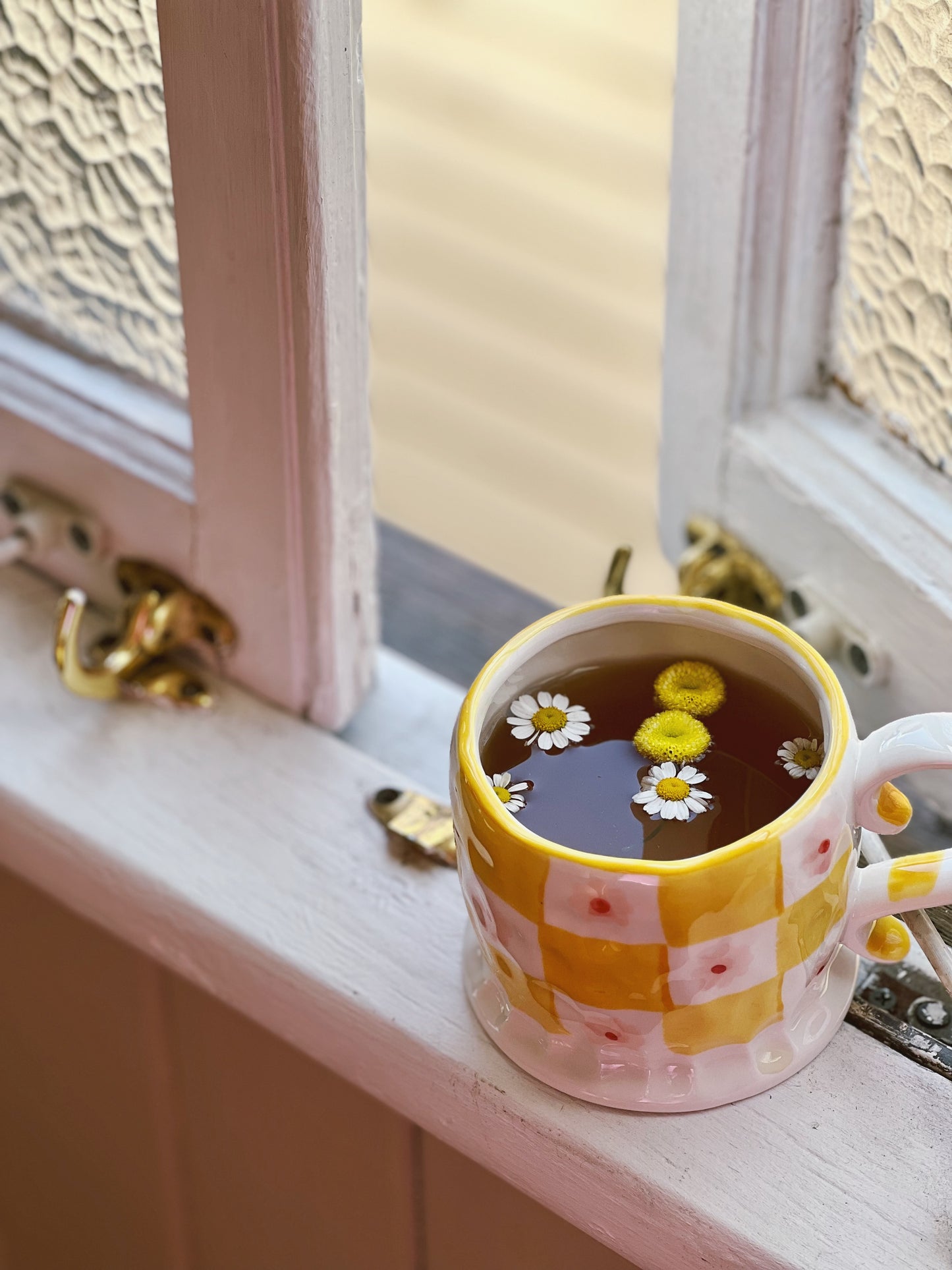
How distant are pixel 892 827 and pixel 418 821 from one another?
20cm

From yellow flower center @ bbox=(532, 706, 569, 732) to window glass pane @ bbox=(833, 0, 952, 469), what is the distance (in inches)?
8.5

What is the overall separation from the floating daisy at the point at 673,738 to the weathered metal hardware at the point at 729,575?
19cm

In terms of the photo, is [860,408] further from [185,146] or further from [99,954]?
[99,954]

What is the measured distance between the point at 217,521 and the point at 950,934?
0.32m

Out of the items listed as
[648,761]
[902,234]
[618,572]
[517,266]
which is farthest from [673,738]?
[517,266]

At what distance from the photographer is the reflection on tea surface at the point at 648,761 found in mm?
421

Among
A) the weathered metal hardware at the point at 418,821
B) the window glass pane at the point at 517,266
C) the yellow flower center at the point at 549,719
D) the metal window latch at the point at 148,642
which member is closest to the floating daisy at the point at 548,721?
the yellow flower center at the point at 549,719

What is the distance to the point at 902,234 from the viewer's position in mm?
565

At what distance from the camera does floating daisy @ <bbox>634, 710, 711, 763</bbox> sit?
441mm

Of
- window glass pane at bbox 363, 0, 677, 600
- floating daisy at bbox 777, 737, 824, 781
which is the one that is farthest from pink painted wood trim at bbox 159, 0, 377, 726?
window glass pane at bbox 363, 0, 677, 600

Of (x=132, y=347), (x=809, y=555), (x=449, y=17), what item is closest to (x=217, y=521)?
(x=132, y=347)

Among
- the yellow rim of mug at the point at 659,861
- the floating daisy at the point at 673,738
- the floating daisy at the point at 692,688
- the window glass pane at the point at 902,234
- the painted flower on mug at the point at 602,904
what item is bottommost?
the painted flower on mug at the point at 602,904

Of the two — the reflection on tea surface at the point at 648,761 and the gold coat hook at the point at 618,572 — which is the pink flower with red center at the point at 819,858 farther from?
the gold coat hook at the point at 618,572

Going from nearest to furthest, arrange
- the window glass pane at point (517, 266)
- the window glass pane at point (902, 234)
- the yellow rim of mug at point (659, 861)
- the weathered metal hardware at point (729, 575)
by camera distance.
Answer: the yellow rim of mug at point (659, 861)
the window glass pane at point (902, 234)
the weathered metal hardware at point (729, 575)
the window glass pane at point (517, 266)
